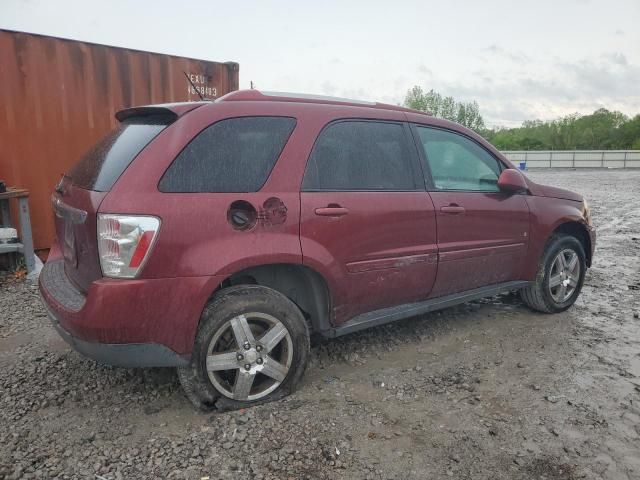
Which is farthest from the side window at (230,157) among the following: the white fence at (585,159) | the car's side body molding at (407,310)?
the white fence at (585,159)

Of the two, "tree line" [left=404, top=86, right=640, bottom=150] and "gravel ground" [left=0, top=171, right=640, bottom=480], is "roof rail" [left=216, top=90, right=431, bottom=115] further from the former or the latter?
"tree line" [left=404, top=86, right=640, bottom=150]

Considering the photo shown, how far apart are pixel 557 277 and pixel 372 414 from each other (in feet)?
8.62

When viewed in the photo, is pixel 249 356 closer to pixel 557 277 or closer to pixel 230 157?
pixel 230 157

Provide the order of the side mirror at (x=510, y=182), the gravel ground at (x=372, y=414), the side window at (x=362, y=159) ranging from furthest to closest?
the side mirror at (x=510, y=182), the side window at (x=362, y=159), the gravel ground at (x=372, y=414)

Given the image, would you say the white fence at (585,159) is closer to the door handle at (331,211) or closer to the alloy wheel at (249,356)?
the door handle at (331,211)

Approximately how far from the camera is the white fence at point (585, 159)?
41.3 meters

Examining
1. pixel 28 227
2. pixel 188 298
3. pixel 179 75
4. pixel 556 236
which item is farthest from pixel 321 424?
pixel 179 75

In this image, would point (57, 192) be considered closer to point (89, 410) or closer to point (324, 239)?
point (89, 410)

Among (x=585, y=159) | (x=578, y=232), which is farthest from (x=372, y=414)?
(x=585, y=159)

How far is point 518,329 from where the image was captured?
171 inches

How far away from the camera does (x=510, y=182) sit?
403cm

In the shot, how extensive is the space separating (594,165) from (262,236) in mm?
45416

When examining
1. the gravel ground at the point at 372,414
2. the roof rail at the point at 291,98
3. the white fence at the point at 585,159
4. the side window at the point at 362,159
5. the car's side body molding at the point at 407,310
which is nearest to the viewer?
the gravel ground at the point at 372,414

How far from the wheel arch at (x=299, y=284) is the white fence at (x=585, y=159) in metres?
41.4
